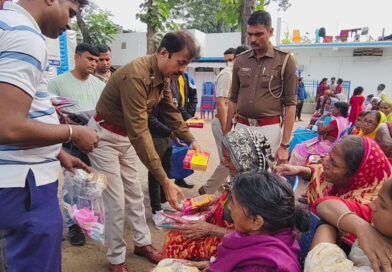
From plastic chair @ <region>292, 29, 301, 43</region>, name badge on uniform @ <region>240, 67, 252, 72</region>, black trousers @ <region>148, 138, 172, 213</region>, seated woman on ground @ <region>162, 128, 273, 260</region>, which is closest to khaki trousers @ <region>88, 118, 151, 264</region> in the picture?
seated woman on ground @ <region>162, 128, 273, 260</region>

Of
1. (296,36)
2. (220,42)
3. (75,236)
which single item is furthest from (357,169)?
(296,36)

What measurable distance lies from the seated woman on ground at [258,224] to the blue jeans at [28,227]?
0.68m

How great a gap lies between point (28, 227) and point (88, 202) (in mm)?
723

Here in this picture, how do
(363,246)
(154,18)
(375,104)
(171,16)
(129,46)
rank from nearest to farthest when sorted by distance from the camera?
(363,246), (375,104), (154,18), (171,16), (129,46)

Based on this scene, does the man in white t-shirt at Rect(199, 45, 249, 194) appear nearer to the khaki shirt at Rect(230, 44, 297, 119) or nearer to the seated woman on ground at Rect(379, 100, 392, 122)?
the khaki shirt at Rect(230, 44, 297, 119)

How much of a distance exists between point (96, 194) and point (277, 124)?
1.96 m

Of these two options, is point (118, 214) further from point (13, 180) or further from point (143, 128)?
point (13, 180)

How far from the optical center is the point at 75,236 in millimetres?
→ 3088

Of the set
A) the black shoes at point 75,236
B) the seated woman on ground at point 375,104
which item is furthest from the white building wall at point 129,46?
the black shoes at point 75,236

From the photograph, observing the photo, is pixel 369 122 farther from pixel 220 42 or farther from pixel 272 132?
pixel 220 42

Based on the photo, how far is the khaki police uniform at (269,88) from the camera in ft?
10.7

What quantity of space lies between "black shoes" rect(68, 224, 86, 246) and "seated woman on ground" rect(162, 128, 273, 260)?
1.46m

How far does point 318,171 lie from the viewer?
2.08 m

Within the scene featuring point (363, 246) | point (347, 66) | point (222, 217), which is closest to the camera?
point (363, 246)
